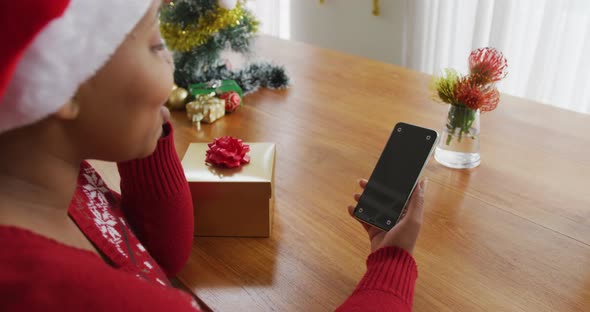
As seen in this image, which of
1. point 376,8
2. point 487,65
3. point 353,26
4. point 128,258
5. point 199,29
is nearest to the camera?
point 128,258

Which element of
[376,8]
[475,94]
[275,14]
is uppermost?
[475,94]

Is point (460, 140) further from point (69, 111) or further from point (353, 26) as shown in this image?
point (353, 26)

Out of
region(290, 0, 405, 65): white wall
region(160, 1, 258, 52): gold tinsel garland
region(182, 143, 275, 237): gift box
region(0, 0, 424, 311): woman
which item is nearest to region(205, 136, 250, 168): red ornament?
region(182, 143, 275, 237): gift box

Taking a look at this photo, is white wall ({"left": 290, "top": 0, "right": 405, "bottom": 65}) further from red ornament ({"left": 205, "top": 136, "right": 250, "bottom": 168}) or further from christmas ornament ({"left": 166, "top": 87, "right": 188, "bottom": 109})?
red ornament ({"left": 205, "top": 136, "right": 250, "bottom": 168})

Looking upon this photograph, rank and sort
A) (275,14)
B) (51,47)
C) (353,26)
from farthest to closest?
(275,14) < (353,26) < (51,47)

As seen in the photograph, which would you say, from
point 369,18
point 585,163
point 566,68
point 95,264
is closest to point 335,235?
point 95,264

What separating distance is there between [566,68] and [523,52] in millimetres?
159

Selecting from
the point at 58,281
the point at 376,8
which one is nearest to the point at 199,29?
the point at 58,281

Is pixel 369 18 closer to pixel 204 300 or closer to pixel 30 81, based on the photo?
pixel 204 300

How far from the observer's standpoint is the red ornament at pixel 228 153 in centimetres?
74

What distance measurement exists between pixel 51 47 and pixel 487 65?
69 cm

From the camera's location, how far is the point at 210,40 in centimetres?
118

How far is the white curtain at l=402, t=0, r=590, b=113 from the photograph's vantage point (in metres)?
1.79

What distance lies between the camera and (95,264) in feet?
1.39
